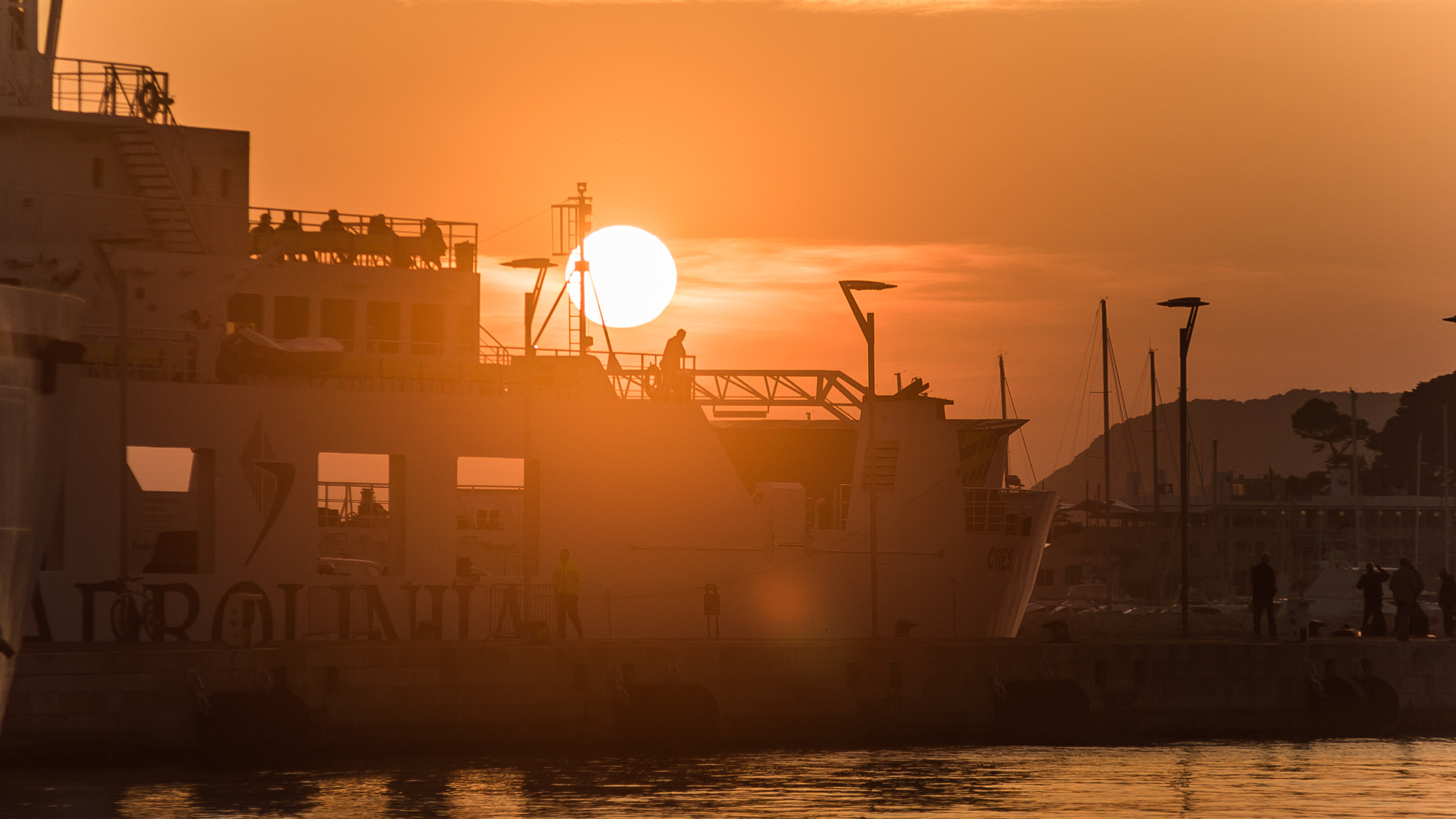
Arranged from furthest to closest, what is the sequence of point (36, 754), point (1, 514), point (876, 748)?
point (876, 748) → point (36, 754) → point (1, 514)

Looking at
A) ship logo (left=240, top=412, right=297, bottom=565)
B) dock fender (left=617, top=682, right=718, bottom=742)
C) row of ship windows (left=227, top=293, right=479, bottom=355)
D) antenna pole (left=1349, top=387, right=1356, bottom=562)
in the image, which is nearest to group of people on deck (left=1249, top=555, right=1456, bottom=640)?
dock fender (left=617, top=682, right=718, bottom=742)

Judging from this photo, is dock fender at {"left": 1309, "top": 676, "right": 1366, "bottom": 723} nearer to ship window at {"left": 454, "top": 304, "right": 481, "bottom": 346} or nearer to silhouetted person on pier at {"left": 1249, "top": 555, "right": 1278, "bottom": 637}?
silhouetted person on pier at {"left": 1249, "top": 555, "right": 1278, "bottom": 637}

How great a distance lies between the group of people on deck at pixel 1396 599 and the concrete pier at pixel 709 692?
0.88 metres

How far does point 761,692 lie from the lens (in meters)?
24.8

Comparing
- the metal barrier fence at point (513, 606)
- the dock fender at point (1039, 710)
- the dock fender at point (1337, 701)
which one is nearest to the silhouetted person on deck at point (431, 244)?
the metal barrier fence at point (513, 606)

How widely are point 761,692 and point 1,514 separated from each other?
Result: 17.5 meters

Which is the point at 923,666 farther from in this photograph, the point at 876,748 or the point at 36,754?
the point at 36,754

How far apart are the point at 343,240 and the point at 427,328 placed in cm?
261

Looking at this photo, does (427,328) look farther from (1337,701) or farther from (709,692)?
(1337,701)

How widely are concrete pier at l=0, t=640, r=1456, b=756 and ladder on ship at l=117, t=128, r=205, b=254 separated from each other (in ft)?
27.0

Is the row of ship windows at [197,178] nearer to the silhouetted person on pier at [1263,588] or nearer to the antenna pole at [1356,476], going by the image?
the silhouetted person on pier at [1263,588]

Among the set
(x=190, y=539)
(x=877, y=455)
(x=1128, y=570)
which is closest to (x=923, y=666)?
(x=877, y=455)

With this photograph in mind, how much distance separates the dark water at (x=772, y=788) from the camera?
18.2m

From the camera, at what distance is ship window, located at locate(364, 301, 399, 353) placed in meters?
31.2
